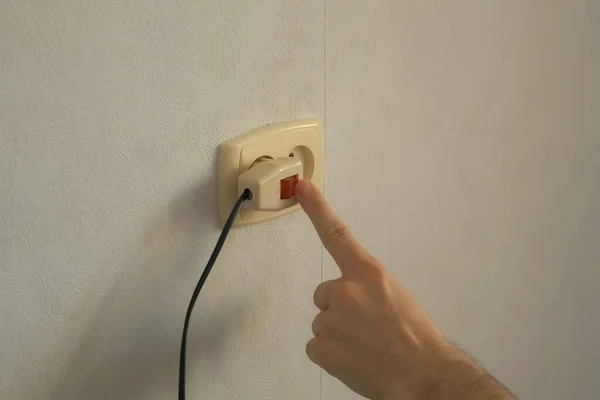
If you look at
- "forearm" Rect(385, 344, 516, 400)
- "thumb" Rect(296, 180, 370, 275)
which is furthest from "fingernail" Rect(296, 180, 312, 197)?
"forearm" Rect(385, 344, 516, 400)

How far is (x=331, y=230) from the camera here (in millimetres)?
569

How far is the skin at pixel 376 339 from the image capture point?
53 cm

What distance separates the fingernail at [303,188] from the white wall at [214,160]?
55 millimetres

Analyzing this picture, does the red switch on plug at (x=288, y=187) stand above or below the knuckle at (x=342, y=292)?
above

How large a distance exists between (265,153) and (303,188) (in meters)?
0.05

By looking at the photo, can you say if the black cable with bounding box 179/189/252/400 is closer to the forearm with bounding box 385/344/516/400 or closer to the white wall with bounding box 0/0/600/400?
the white wall with bounding box 0/0/600/400

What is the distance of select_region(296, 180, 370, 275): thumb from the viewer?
0.57 metres

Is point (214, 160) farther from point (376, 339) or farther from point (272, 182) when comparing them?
point (376, 339)

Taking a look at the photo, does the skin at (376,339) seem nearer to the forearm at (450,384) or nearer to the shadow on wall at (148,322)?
the forearm at (450,384)

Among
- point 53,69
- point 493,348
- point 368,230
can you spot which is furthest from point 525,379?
point 53,69

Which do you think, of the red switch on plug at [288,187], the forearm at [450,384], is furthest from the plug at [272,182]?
the forearm at [450,384]

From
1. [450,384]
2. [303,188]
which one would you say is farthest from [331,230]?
[450,384]

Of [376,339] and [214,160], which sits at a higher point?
[214,160]

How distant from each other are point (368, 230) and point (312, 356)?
0.60ft
